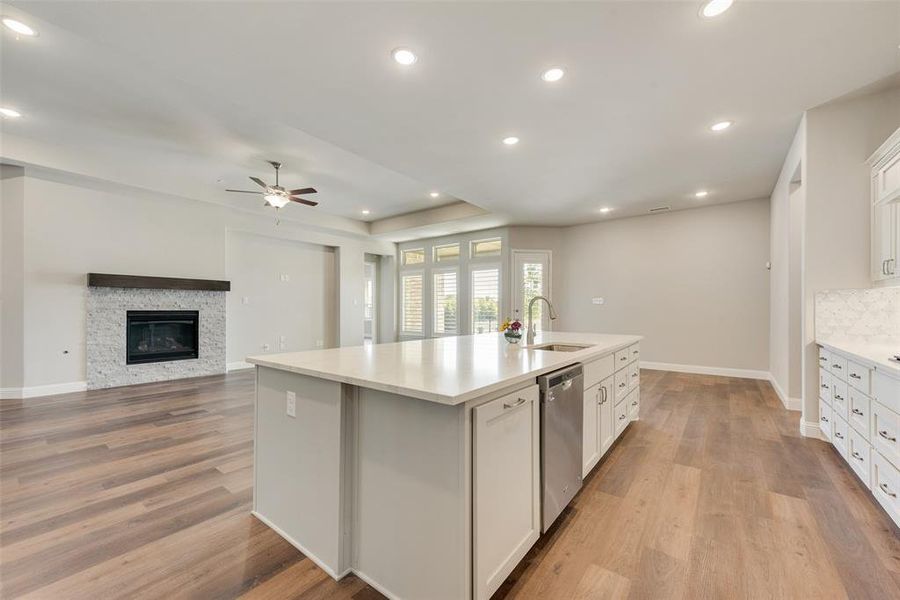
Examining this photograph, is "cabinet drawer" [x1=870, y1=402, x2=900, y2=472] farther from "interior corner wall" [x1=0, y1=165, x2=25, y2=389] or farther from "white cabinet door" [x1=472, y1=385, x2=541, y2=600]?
"interior corner wall" [x1=0, y1=165, x2=25, y2=389]

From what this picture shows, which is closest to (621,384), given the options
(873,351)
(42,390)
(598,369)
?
(598,369)

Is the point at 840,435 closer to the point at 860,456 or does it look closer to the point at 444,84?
the point at 860,456

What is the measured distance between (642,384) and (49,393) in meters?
8.02

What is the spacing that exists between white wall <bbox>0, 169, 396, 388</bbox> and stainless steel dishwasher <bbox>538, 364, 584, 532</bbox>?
6267 mm

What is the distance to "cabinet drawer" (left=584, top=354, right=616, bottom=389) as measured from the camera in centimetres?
238

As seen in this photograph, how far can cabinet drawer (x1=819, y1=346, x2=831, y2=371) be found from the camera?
2.99 metres

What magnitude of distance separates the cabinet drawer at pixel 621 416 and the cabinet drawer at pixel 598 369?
41 cm

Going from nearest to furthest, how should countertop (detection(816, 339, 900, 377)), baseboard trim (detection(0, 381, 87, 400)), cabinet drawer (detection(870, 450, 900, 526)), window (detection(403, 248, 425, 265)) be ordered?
cabinet drawer (detection(870, 450, 900, 526)) → countertop (detection(816, 339, 900, 377)) → baseboard trim (detection(0, 381, 87, 400)) → window (detection(403, 248, 425, 265))

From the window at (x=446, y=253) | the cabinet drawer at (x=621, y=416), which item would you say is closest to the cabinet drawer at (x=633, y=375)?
the cabinet drawer at (x=621, y=416)

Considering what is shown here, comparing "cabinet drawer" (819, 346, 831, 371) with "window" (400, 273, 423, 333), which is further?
"window" (400, 273, 423, 333)

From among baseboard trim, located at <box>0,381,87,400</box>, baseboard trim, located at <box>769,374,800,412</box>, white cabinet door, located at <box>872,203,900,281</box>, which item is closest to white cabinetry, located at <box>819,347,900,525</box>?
white cabinet door, located at <box>872,203,900,281</box>

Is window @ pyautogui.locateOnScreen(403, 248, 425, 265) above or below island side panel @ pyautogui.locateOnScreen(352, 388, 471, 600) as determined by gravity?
above

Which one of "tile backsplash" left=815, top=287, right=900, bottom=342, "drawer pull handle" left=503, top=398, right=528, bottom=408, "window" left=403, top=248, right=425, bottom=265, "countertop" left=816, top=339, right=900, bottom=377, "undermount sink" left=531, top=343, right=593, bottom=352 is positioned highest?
"window" left=403, top=248, right=425, bottom=265

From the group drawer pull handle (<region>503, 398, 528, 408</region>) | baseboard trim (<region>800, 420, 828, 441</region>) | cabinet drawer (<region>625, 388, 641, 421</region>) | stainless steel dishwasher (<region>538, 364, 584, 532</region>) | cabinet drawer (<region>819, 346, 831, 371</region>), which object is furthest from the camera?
cabinet drawer (<region>625, 388, 641, 421</region>)
